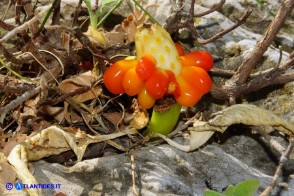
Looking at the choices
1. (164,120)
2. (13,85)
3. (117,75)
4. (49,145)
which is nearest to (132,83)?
(117,75)

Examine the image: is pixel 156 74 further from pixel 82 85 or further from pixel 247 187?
pixel 247 187

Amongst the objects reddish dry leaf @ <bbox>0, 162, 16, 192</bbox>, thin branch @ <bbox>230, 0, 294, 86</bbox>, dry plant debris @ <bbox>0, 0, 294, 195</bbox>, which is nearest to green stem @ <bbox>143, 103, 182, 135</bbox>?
dry plant debris @ <bbox>0, 0, 294, 195</bbox>

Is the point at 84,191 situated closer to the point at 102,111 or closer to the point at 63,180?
the point at 63,180

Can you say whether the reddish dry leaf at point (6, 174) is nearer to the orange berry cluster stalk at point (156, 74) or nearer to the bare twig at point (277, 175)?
the orange berry cluster stalk at point (156, 74)

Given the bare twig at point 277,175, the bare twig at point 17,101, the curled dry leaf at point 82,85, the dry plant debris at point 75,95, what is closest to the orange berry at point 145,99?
the dry plant debris at point 75,95

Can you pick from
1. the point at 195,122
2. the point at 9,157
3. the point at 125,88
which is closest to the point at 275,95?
the point at 195,122

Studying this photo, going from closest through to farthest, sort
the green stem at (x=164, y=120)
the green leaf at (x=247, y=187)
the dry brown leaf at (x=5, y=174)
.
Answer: the green leaf at (x=247, y=187) < the dry brown leaf at (x=5, y=174) < the green stem at (x=164, y=120)

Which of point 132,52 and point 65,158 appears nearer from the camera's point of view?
point 65,158
